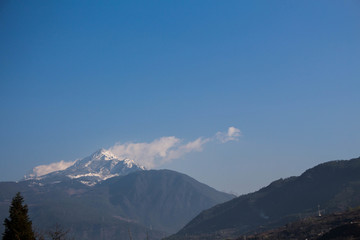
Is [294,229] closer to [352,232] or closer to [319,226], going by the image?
[319,226]

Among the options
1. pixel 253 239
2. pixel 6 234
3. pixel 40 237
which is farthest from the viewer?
pixel 253 239

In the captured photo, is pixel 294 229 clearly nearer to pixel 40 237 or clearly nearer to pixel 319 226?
pixel 319 226

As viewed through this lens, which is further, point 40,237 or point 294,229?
point 294,229

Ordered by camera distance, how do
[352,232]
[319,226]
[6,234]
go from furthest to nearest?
[319,226], [352,232], [6,234]

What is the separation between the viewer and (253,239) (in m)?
185

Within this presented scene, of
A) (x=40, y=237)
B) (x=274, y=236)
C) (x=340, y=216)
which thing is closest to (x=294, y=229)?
(x=274, y=236)

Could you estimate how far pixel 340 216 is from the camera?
535 ft

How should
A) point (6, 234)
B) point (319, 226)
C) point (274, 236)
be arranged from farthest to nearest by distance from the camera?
point (274, 236)
point (319, 226)
point (6, 234)

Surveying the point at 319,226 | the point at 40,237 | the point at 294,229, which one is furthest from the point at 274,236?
the point at 40,237

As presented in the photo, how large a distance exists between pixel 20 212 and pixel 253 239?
142258 millimetres

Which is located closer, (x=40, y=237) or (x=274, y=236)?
(x=40, y=237)

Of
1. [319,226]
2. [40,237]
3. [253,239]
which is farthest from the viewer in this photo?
[253,239]

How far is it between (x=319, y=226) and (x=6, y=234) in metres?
128

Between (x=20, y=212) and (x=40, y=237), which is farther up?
(x=20, y=212)
